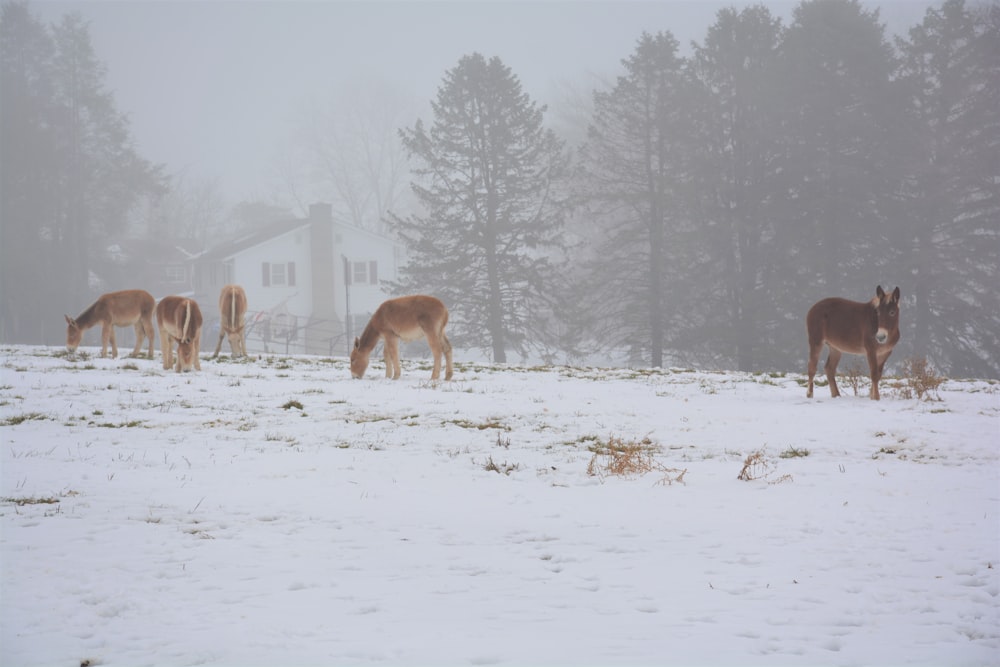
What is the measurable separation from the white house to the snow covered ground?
43407 mm

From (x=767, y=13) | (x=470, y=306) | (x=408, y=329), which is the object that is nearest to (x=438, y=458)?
(x=408, y=329)

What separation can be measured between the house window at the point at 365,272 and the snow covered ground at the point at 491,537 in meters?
45.4

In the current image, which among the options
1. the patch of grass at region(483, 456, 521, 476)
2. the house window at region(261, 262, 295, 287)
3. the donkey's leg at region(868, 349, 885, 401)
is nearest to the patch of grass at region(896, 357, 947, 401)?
the donkey's leg at region(868, 349, 885, 401)

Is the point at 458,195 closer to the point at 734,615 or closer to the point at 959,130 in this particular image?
the point at 959,130

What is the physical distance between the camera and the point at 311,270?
181ft

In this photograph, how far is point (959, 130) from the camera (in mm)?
29422

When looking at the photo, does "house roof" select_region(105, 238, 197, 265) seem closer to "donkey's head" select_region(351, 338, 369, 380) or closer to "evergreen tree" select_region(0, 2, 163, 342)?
"evergreen tree" select_region(0, 2, 163, 342)

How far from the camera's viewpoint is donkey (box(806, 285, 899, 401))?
12.1 meters

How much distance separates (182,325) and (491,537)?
11971 mm

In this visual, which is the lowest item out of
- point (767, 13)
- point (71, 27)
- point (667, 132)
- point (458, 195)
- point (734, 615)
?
point (734, 615)

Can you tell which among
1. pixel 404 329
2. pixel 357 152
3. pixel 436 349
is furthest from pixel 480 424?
pixel 357 152

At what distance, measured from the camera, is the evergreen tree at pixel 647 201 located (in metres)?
31.2

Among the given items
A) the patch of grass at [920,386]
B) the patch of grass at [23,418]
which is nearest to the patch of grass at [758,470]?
the patch of grass at [920,386]

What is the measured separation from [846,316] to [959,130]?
21919mm
